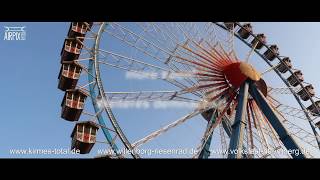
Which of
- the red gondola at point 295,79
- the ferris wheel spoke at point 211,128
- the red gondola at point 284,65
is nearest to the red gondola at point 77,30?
the ferris wheel spoke at point 211,128

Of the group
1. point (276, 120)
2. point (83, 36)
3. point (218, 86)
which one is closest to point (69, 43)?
point (83, 36)

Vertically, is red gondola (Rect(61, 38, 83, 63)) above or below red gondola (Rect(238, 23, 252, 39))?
below

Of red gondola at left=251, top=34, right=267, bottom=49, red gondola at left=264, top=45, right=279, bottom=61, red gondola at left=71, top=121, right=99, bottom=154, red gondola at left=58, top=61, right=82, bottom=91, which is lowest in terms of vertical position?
red gondola at left=71, top=121, right=99, bottom=154

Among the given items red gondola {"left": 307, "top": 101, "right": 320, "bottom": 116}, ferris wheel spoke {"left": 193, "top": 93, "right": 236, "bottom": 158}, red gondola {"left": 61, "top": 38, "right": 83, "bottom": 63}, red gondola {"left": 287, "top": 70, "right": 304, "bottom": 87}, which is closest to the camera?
ferris wheel spoke {"left": 193, "top": 93, "right": 236, "bottom": 158}

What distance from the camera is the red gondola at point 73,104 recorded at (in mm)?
13953

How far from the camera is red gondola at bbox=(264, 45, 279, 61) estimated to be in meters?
21.8

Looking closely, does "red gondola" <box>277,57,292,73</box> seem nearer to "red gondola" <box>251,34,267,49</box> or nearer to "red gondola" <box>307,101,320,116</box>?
"red gondola" <box>251,34,267,49</box>

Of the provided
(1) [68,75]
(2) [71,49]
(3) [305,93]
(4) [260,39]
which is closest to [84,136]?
(1) [68,75]

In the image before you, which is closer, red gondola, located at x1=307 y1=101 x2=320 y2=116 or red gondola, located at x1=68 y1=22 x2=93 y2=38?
red gondola, located at x1=68 y1=22 x2=93 y2=38

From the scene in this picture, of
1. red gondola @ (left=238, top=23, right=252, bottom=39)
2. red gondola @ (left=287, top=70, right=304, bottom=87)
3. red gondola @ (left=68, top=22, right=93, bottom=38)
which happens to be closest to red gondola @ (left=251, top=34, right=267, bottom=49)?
red gondola @ (left=238, top=23, right=252, bottom=39)

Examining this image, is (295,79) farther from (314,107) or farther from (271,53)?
(271,53)

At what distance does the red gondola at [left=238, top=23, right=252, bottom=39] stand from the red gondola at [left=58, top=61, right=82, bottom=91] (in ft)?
31.2
